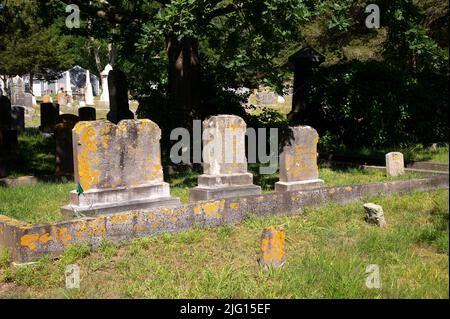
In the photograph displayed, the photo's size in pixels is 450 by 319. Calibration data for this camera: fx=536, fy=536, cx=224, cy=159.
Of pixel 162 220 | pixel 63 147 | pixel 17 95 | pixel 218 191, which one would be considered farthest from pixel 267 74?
pixel 17 95

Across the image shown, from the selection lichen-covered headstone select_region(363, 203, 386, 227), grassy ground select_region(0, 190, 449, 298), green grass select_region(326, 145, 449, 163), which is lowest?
grassy ground select_region(0, 190, 449, 298)

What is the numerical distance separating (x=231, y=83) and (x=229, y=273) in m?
13.7

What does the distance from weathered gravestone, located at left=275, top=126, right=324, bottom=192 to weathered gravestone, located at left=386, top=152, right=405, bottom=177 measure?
223cm

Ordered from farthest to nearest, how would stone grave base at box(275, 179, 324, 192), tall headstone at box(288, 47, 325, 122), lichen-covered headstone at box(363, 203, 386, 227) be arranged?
1. tall headstone at box(288, 47, 325, 122)
2. stone grave base at box(275, 179, 324, 192)
3. lichen-covered headstone at box(363, 203, 386, 227)

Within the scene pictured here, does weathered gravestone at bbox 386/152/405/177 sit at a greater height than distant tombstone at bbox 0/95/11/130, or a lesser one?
lesser

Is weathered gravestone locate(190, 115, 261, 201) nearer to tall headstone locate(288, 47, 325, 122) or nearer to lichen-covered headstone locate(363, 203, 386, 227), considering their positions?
lichen-covered headstone locate(363, 203, 386, 227)

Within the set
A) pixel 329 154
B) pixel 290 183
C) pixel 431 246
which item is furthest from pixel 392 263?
pixel 329 154

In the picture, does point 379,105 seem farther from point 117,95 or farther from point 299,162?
point 117,95

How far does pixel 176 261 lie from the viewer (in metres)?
6.23

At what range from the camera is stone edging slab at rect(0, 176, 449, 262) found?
21.1ft

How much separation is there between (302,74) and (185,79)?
5.62 meters

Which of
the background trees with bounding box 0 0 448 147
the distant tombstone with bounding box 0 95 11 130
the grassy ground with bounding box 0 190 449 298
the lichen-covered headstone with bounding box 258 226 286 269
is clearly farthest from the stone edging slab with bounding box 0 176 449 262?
the distant tombstone with bounding box 0 95 11 130

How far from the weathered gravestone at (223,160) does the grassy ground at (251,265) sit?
214 centimetres
